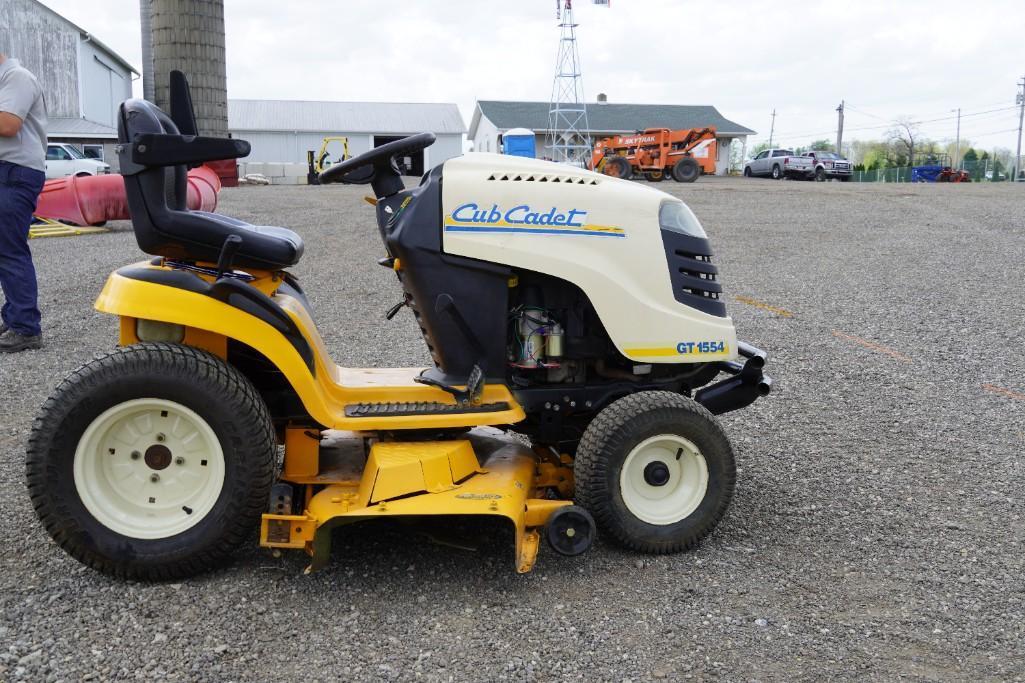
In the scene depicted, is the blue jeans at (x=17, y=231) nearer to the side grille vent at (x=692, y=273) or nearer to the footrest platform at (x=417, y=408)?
the footrest platform at (x=417, y=408)

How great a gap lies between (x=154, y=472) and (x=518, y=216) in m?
1.51

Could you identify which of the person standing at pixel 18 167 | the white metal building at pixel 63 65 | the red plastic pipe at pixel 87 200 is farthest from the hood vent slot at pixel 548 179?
the white metal building at pixel 63 65

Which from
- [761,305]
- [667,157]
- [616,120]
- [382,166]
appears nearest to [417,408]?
[382,166]

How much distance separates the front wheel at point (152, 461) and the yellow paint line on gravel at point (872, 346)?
16.1ft

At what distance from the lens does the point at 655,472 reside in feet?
11.5

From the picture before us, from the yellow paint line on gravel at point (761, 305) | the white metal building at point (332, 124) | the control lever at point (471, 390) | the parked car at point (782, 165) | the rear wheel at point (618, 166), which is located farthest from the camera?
the white metal building at point (332, 124)

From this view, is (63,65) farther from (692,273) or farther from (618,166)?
(692,273)

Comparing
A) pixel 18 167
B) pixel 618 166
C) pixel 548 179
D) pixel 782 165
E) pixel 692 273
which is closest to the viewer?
pixel 548 179

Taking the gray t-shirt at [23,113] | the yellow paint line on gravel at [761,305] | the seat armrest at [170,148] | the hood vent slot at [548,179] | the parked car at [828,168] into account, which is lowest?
the yellow paint line on gravel at [761,305]

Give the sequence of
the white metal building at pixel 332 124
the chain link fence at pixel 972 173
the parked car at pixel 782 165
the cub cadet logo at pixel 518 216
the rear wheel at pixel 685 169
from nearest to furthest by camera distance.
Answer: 1. the cub cadet logo at pixel 518 216
2. the rear wheel at pixel 685 169
3. the parked car at pixel 782 165
4. the chain link fence at pixel 972 173
5. the white metal building at pixel 332 124

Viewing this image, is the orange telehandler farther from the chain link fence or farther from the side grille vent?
the side grille vent

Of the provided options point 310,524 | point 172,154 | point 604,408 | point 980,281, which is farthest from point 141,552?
point 980,281

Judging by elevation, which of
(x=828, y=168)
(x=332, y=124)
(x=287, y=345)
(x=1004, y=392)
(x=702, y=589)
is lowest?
(x=702, y=589)

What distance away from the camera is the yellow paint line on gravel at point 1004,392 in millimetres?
5798
